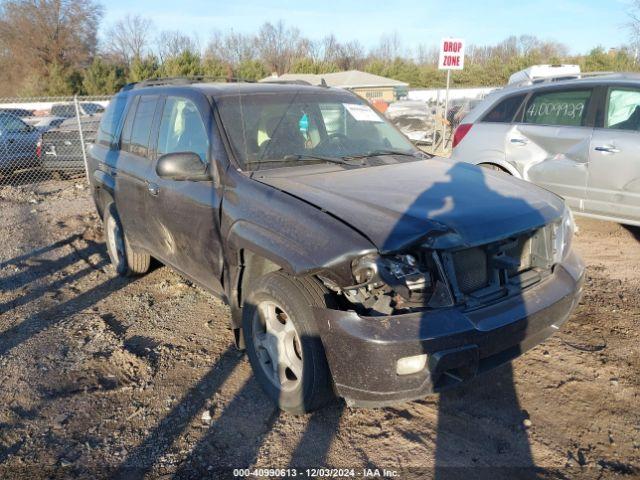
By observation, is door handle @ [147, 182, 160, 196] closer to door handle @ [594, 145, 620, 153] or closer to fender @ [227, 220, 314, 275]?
fender @ [227, 220, 314, 275]

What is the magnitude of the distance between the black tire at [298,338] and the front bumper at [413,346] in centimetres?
10

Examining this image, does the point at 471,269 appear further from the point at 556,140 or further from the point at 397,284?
the point at 556,140

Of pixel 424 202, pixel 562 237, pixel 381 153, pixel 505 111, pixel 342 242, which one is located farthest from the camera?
pixel 505 111

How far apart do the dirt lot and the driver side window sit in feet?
4.81

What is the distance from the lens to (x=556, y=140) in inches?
233

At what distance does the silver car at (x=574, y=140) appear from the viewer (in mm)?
5398

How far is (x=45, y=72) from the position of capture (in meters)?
43.6

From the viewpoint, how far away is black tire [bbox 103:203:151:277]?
515cm

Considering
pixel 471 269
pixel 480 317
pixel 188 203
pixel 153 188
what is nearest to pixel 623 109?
pixel 471 269

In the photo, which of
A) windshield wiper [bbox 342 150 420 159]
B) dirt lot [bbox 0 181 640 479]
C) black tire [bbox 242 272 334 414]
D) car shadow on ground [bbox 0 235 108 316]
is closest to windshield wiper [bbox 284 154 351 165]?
windshield wiper [bbox 342 150 420 159]

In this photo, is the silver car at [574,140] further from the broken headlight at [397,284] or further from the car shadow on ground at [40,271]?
the car shadow on ground at [40,271]

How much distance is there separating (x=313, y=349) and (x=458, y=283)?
0.82m

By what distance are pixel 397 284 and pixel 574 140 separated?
432 centimetres

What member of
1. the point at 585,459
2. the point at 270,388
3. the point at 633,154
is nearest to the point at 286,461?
the point at 270,388
